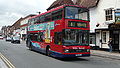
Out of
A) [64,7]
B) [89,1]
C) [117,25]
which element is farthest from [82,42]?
[89,1]

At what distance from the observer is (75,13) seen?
47.8 feet

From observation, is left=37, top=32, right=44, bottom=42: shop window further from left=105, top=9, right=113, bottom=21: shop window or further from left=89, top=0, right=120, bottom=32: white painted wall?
left=105, top=9, right=113, bottom=21: shop window

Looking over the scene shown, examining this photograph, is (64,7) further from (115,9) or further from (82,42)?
(115,9)

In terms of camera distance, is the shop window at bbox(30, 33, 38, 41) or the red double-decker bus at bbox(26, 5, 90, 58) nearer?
the red double-decker bus at bbox(26, 5, 90, 58)

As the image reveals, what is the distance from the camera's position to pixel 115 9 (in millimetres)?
22672

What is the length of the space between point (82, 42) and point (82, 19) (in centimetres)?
176

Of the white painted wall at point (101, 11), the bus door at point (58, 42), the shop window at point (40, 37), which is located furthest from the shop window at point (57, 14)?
the white painted wall at point (101, 11)

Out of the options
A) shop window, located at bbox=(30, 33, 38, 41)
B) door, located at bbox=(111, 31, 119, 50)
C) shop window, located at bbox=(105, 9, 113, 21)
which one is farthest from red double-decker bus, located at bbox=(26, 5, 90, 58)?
shop window, located at bbox=(105, 9, 113, 21)

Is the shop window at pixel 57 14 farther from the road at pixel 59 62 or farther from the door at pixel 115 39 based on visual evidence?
the door at pixel 115 39

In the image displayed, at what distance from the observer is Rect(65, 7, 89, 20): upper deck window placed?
1426 centimetres

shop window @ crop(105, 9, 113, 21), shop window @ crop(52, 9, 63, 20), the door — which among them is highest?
shop window @ crop(105, 9, 113, 21)

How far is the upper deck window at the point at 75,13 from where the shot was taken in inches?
562

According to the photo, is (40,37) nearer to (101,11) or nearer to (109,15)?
(109,15)

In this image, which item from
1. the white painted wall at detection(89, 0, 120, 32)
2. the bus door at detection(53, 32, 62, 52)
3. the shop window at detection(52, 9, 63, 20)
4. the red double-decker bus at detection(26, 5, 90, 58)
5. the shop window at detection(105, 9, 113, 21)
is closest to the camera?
the red double-decker bus at detection(26, 5, 90, 58)
